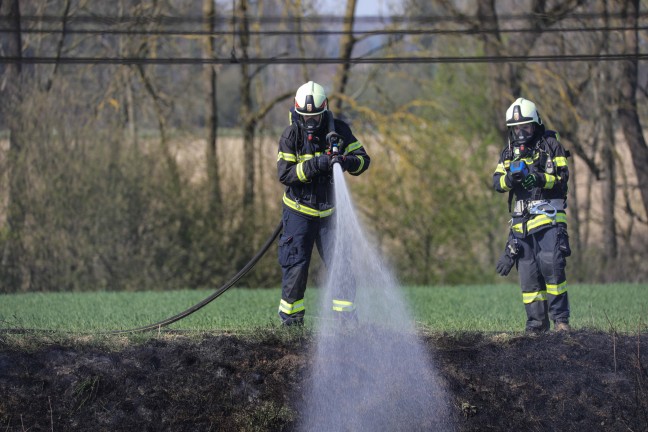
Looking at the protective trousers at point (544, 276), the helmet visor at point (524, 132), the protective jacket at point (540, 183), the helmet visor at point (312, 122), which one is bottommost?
the protective trousers at point (544, 276)

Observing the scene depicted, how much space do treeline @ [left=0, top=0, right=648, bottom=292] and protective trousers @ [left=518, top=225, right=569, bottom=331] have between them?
437 inches

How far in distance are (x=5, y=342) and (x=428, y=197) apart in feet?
50.8

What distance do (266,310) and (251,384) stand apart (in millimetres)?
3742

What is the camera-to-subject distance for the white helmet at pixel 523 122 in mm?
8602

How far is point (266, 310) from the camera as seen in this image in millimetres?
11094

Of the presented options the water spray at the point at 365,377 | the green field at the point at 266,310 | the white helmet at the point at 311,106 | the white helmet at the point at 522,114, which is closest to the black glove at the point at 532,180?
the white helmet at the point at 522,114

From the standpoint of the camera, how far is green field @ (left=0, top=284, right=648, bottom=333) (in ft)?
29.9

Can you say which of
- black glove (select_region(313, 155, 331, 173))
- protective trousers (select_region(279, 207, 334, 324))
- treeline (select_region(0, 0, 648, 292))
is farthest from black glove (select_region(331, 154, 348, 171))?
treeline (select_region(0, 0, 648, 292))

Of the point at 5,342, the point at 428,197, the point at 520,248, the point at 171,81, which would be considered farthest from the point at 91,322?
the point at 171,81

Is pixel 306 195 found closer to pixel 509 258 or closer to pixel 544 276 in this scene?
pixel 509 258

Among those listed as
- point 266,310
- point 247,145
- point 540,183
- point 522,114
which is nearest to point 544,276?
point 540,183

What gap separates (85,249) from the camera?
1939cm

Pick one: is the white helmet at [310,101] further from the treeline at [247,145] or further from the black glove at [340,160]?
the treeline at [247,145]

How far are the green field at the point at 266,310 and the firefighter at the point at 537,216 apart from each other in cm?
42
